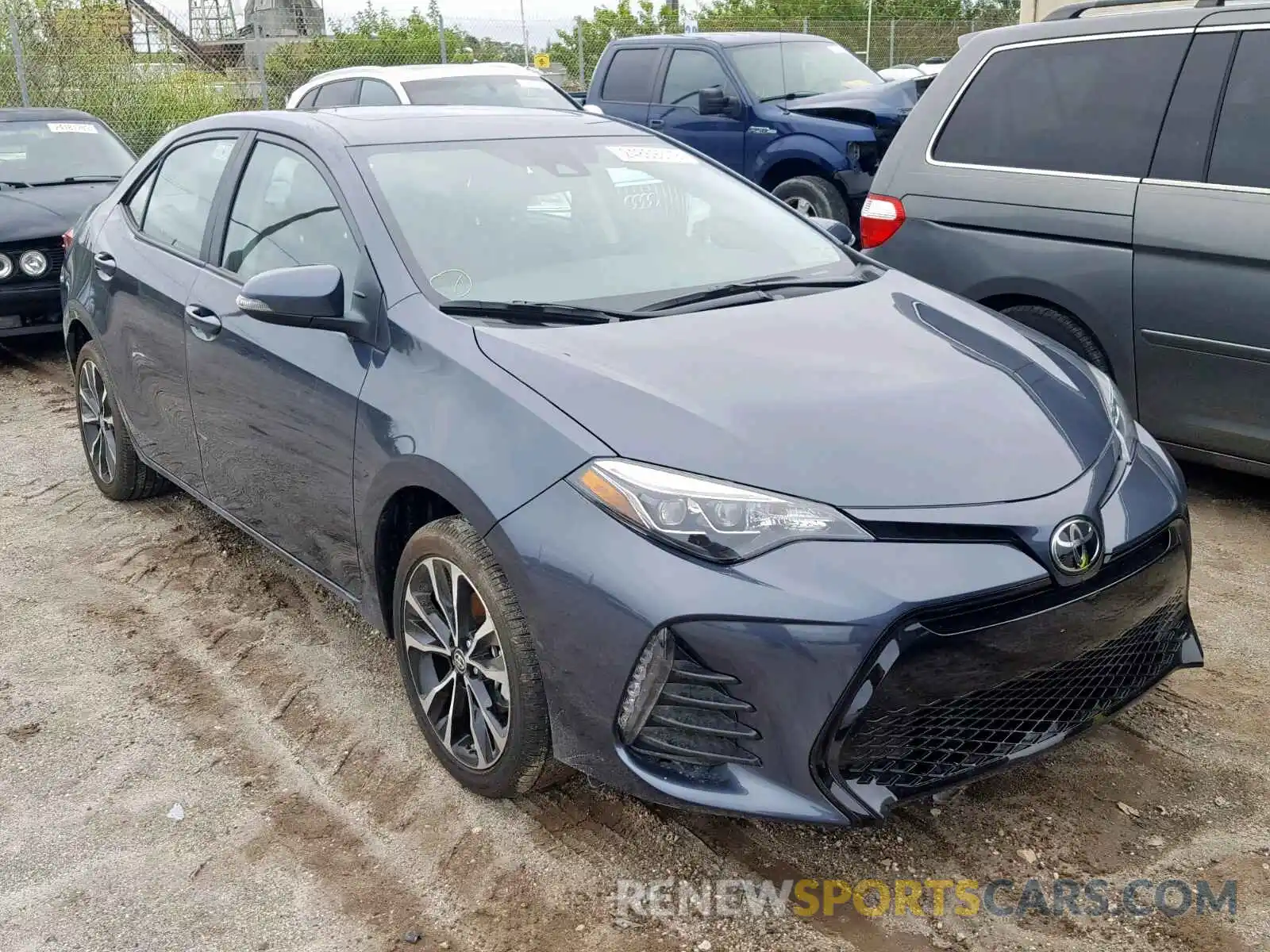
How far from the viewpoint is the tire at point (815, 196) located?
9406 mm

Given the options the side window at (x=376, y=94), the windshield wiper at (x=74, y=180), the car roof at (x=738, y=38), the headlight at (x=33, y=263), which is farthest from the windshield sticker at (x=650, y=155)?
the car roof at (x=738, y=38)

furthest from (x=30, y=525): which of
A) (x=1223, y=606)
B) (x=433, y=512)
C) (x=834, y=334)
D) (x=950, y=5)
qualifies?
(x=950, y=5)

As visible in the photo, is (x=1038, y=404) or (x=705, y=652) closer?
(x=705, y=652)

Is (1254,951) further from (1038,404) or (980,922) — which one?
(1038,404)

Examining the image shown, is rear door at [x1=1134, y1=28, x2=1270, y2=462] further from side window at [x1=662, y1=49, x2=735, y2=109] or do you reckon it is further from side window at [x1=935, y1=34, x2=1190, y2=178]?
side window at [x1=662, y1=49, x2=735, y2=109]

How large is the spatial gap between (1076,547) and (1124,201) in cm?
258

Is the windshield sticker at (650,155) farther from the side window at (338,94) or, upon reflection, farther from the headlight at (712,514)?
the side window at (338,94)

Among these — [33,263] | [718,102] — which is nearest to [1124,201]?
[718,102]

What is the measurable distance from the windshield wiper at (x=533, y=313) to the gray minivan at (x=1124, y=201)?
2338 mm

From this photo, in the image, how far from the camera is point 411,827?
2914mm

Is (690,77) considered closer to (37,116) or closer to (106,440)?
(37,116)

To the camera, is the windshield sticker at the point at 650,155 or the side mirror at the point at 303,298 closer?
the side mirror at the point at 303,298

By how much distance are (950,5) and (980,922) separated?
33677 mm

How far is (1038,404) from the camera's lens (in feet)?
9.56
